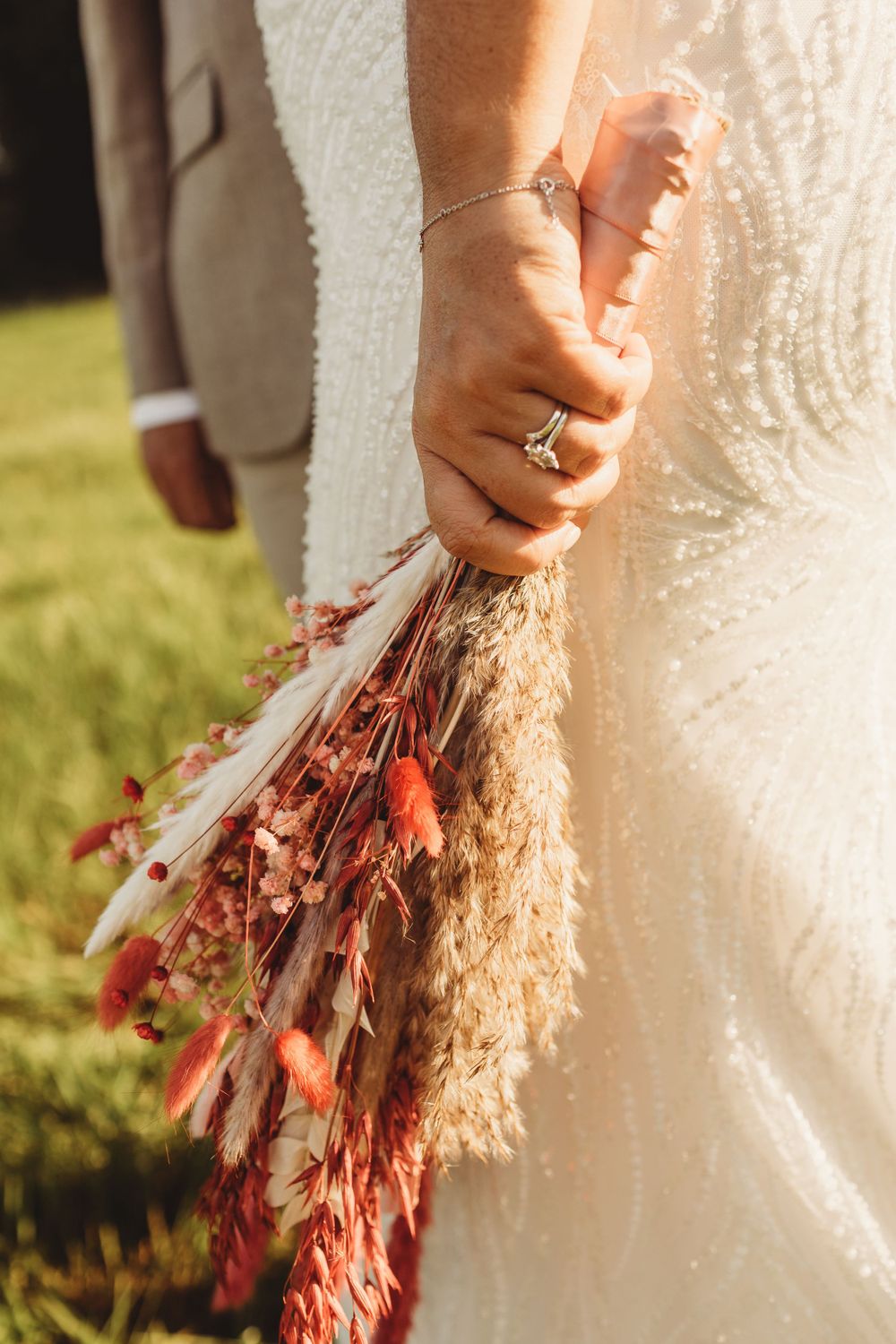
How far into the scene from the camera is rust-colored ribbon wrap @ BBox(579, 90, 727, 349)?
31.0 inches

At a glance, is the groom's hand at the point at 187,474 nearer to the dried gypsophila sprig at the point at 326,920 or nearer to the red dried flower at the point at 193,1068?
the dried gypsophila sprig at the point at 326,920

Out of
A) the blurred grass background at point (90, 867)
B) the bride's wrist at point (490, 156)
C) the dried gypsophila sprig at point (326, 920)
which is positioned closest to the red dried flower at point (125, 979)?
the dried gypsophila sprig at point (326, 920)

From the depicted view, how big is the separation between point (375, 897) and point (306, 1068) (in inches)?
5.6

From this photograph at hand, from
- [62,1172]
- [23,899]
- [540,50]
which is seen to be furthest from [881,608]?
[23,899]

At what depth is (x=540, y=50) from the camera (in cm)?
79

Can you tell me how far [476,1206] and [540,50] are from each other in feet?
3.57

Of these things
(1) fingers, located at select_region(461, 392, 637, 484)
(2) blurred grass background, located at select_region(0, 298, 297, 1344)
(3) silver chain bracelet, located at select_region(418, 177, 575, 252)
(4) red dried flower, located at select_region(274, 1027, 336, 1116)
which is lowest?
(2) blurred grass background, located at select_region(0, 298, 297, 1344)

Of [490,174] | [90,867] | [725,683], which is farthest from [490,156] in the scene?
[90,867]

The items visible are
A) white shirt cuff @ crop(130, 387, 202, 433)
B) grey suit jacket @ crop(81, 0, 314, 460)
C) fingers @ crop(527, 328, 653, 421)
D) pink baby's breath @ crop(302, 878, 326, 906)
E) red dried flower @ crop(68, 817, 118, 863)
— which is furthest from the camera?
white shirt cuff @ crop(130, 387, 202, 433)

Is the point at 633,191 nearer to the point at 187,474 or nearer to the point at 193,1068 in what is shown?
the point at 193,1068

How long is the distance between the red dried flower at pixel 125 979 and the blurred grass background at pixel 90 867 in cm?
40

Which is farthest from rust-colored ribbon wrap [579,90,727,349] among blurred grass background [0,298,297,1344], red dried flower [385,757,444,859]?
blurred grass background [0,298,297,1344]

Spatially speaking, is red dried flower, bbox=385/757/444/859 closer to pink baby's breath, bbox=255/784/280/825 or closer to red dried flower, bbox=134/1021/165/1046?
pink baby's breath, bbox=255/784/280/825

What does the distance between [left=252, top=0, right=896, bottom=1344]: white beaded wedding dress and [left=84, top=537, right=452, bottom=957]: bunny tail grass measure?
6.1 inches
